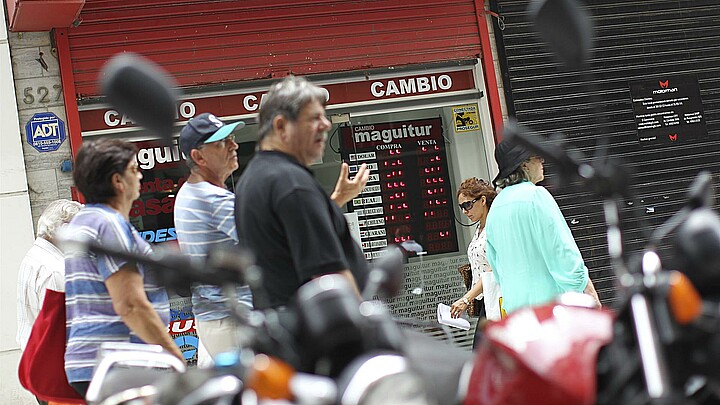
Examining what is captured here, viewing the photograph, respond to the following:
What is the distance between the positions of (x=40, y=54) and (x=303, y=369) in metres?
6.63

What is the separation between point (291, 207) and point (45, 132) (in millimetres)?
5236

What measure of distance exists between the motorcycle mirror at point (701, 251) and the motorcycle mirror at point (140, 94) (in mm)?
1271

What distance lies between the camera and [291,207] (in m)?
3.75

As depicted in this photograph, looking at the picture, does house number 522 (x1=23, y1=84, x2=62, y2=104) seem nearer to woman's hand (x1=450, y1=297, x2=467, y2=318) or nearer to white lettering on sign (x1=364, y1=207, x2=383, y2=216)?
white lettering on sign (x1=364, y1=207, x2=383, y2=216)

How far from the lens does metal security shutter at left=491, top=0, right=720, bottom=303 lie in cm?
995

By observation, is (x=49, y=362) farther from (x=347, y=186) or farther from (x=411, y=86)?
(x=411, y=86)

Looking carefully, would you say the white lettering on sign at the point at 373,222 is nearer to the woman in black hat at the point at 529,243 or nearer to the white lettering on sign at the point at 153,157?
the white lettering on sign at the point at 153,157

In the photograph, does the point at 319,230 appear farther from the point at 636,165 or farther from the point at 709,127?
the point at 709,127

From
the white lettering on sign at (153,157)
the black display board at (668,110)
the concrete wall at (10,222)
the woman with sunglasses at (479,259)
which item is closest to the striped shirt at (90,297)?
the woman with sunglasses at (479,259)

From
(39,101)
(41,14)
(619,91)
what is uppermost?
(41,14)

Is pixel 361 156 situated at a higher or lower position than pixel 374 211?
higher

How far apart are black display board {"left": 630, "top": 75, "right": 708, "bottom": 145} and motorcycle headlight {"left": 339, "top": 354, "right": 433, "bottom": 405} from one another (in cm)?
833

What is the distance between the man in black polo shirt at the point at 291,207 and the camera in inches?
146

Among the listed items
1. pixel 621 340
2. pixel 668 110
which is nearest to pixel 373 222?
pixel 668 110
